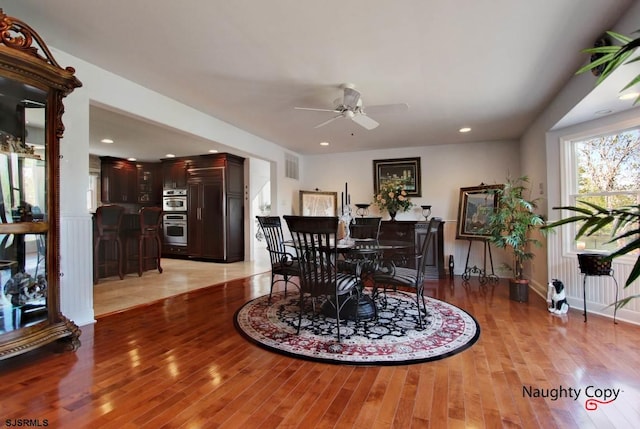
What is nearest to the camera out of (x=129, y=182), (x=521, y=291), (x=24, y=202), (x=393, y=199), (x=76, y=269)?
(x=24, y=202)

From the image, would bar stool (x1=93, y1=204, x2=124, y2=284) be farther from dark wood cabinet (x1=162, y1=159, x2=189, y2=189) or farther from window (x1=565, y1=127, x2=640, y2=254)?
window (x1=565, y1=127, x2=640, y2=254)

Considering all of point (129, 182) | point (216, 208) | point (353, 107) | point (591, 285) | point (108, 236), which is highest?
point (353, 107)

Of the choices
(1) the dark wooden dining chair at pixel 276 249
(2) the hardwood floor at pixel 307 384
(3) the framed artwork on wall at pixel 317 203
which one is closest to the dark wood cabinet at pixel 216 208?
(3) the framed artwork on wall at pixel 317 203

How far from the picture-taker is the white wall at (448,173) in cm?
551

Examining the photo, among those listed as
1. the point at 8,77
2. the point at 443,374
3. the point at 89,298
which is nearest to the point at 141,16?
the point at 8,77

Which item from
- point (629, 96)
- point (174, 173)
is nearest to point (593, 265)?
point (629, 96)

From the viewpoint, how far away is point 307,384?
1963 mm

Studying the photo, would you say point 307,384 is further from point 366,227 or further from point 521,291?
point 521,291

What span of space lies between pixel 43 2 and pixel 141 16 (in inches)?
23.3

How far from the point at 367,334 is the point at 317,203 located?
13.1ft

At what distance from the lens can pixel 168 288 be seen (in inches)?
176

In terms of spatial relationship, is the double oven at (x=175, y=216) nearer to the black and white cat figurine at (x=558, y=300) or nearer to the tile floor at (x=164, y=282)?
the tile floor at (x=164, y=282)

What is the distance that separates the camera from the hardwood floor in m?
1.64

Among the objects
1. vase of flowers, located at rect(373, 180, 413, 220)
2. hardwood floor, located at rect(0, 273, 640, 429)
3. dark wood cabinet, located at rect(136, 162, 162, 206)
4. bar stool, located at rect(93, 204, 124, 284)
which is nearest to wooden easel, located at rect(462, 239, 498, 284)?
vase of flowers, located at rect(373, 180, 413, 220)
